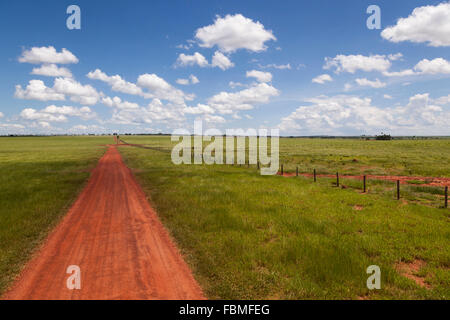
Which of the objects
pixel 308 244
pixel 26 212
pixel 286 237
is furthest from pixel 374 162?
pixel 26 212

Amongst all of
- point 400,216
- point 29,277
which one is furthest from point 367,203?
point 29,277

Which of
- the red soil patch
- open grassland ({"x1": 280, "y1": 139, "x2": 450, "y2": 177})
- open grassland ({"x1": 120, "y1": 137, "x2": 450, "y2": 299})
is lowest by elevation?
the red soil patch

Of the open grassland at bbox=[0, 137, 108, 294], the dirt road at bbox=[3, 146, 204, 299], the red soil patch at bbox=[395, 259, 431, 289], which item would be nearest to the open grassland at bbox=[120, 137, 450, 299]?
the red soil patch at bbox=[395, 259, 431, 289]

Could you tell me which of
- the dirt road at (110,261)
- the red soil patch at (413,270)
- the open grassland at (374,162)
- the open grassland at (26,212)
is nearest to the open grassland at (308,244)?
the red soil patch at (413,270)

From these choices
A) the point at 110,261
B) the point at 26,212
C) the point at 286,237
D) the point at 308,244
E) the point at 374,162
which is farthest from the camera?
the point at 374,162

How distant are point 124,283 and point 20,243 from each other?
5554 mm

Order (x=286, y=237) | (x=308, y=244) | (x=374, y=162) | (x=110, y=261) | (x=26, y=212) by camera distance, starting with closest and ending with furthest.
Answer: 1. (x=110, y=261)
2. (x=308, y=244)
3. (x=286, y=237)
4. (x=26, y=212)
5. (x=374, y=162)

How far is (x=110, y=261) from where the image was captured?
295 inches

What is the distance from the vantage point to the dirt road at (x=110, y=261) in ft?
19.7

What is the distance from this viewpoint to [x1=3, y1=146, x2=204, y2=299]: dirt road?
601 cm

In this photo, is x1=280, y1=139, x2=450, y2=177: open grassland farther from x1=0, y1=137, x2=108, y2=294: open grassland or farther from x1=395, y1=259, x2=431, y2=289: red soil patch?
x1=0, y1=137, x2=108, y2=294: open grassland

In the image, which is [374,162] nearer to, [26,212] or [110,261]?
[110,261]

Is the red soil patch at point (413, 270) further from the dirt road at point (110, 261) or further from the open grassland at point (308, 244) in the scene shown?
the dirt road at point (110, 261)
